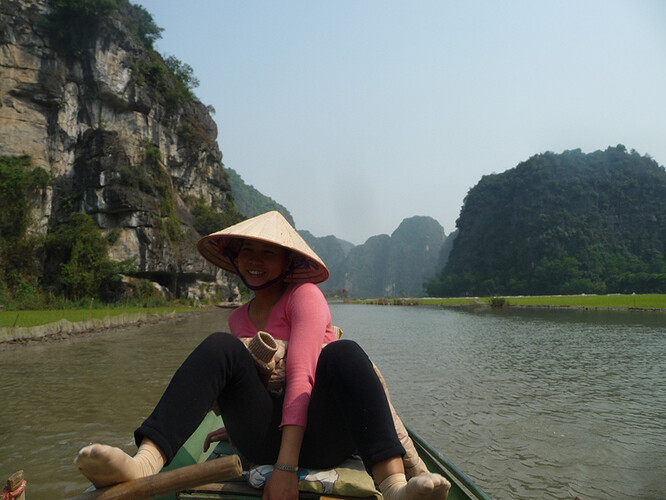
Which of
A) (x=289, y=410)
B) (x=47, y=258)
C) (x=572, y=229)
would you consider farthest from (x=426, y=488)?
(x=572, y=229)

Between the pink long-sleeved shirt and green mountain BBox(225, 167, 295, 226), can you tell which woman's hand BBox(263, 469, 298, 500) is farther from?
green mountain BBox(225, 167, 295, 226)

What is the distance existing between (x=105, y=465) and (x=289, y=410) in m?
0.56

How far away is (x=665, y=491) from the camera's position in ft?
9.30

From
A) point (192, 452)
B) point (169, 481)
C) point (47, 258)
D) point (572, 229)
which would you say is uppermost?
point (572, 229)

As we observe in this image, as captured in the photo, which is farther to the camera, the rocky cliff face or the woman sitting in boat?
the rocky cliff face

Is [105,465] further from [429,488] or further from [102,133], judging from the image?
[102,133]

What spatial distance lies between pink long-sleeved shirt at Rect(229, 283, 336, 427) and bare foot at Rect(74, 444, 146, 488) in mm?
478

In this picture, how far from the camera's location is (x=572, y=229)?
58.0 metres

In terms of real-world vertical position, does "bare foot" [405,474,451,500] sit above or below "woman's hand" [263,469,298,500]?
above

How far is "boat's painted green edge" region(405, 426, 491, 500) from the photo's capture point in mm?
1668

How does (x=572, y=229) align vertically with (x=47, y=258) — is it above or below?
above

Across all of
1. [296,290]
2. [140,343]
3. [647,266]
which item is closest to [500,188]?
[647,266]

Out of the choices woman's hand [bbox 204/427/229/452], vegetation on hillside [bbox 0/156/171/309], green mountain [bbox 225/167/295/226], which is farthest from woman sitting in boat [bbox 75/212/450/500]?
green mountain [bbox 225/167/295/226]

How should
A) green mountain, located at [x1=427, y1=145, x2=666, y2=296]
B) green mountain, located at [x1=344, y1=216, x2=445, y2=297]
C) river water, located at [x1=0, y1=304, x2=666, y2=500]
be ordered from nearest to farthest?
river water, located at [x1=0, y1=304, x2=666, y2=500], green mountain, located at [x1=427, y1=145, x2=666, y2=296], green mountain, located at [x1=344, y1=216, x2=445, y2=297]
